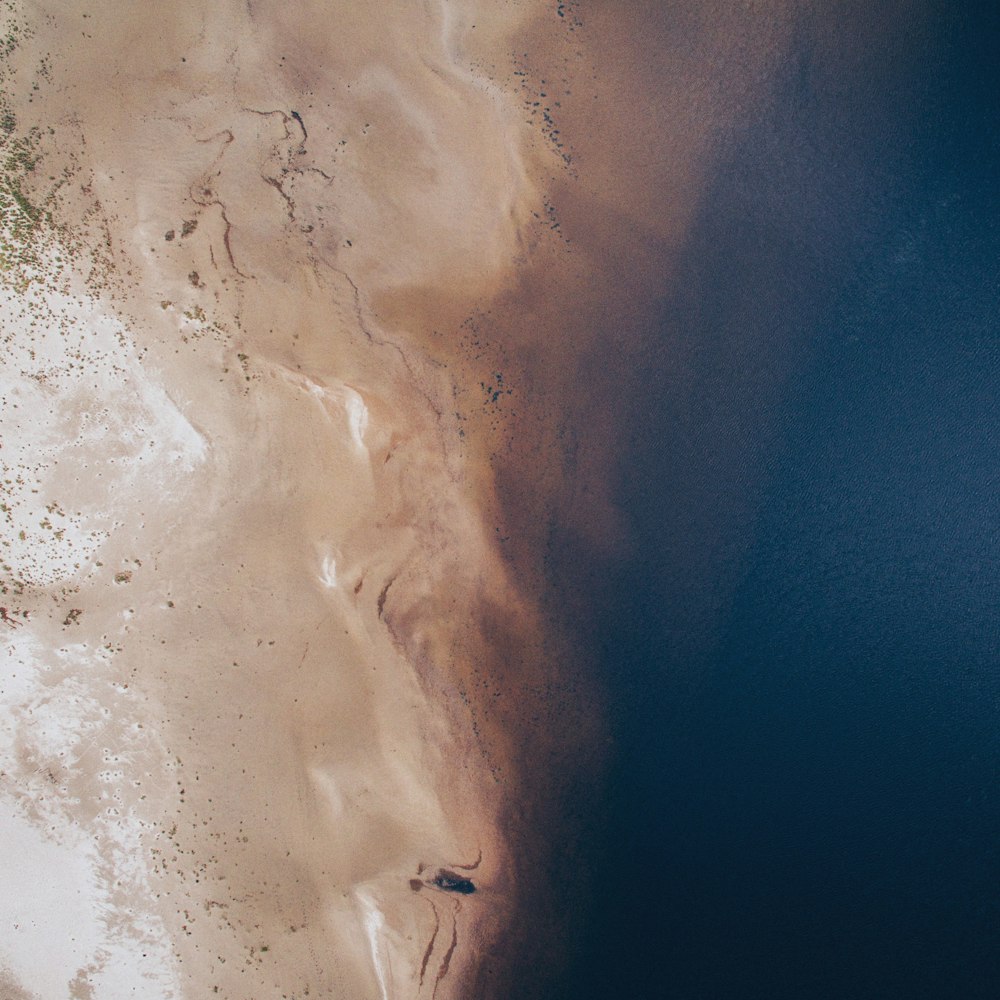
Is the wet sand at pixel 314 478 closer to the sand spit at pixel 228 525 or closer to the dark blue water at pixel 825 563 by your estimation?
the sand spit at pixel 228 525

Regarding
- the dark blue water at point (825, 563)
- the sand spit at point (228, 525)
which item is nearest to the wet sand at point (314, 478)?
the sand spit at point (228, 525)

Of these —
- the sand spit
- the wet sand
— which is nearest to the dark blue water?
the wet sand

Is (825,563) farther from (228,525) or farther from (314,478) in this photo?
(228,525)

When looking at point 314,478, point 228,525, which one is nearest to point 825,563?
point 314,478

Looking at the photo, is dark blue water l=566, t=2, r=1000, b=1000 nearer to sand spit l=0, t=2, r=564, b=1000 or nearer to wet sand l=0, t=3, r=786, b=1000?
wet sand l=0, t=3, r=786, b=1000

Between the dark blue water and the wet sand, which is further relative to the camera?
the dark blue water

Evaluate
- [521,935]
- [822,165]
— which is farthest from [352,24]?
[521,935]

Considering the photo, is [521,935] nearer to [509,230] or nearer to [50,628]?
[50,628]
